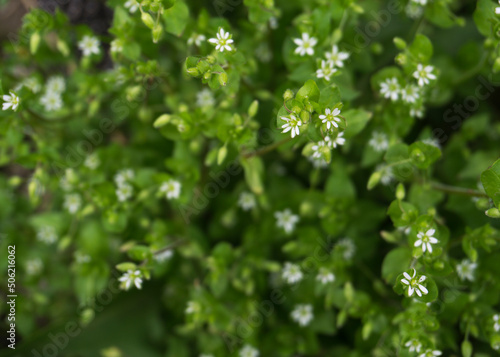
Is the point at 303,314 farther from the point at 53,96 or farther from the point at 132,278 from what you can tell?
the point at 53,96

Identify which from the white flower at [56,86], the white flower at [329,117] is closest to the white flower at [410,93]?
the white flower at [329,117]

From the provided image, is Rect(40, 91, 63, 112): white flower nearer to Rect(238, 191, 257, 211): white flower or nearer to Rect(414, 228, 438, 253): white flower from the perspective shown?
Rect(238, 191, 257, 211): white flower

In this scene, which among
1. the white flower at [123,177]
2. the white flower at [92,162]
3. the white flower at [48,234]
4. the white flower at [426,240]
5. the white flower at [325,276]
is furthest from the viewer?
the white flower at [48,234]

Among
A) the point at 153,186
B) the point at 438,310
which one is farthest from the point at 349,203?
the point at 153,186

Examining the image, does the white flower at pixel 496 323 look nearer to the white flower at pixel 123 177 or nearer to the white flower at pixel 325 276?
the white flower at pixel 325 276

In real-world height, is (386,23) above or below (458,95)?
above

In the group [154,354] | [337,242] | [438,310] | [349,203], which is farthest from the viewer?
[154,354]

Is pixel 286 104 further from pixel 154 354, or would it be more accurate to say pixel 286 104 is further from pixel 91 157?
pixel 154 354

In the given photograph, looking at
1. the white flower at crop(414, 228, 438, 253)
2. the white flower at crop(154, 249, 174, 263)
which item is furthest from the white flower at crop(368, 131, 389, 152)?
the white flower at crop(154, 249, 174, 263)
